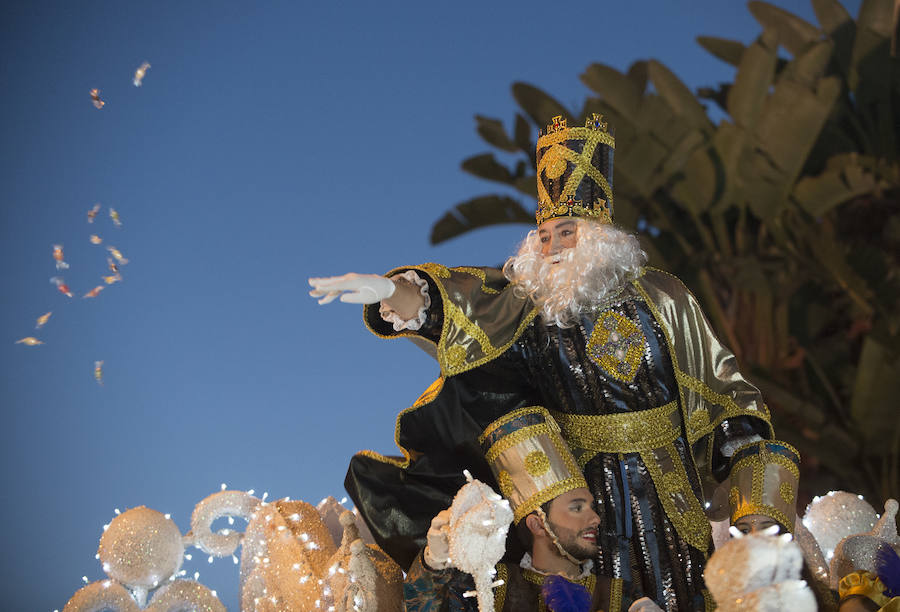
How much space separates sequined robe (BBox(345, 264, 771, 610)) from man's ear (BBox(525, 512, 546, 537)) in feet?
0.66

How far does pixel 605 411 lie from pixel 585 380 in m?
0.12

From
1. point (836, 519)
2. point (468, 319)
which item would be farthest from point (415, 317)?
point (836, 519)

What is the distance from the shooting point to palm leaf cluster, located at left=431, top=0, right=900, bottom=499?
25.4ft

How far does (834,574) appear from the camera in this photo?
3.10m

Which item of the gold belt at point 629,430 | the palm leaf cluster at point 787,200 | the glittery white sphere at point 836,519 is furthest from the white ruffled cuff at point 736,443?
the palm leaf cluster at point 787,200

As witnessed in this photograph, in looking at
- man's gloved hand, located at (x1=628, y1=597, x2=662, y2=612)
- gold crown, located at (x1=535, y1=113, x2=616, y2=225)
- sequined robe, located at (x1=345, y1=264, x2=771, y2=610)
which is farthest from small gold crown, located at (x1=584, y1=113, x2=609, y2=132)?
man's gloved hand, located at (x1=628, y1=597, x2=662, y2=612)

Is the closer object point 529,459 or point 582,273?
point 529,459

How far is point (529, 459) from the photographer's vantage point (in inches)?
110

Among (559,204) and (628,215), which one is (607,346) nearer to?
(559,204)

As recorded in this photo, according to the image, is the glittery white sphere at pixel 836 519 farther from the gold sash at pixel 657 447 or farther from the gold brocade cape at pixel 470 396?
the gold sash at pixel 657 447

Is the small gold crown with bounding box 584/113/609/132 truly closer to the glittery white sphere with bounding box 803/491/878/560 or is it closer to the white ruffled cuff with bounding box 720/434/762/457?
the white ruffled cuff with bounding box 720/434/762/457

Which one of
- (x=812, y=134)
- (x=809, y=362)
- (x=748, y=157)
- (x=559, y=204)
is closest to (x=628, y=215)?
(x=748, y=157)

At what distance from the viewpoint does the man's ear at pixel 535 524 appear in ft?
9.05

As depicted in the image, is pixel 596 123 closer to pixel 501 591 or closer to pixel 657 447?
pixel 657 447
